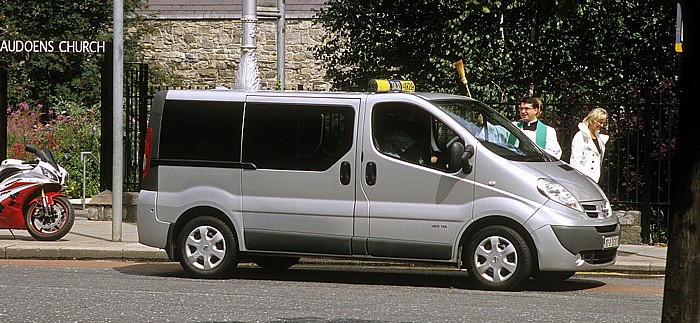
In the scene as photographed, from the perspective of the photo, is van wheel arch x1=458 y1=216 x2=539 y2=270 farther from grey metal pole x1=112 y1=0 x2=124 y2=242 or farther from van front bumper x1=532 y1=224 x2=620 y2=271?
grey metal pole x1=112 y1=0 x2=124 y2=242

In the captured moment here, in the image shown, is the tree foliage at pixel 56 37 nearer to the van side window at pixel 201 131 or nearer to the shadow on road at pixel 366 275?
the shadow on road at pixel 366 275

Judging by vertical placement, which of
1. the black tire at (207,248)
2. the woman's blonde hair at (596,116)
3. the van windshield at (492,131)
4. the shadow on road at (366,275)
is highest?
the woman's blonde hair at (596,116)

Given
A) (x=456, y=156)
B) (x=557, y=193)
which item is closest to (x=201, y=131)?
(x=456, y=156)

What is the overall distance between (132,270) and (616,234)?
4.84 meters

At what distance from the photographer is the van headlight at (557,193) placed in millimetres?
10188

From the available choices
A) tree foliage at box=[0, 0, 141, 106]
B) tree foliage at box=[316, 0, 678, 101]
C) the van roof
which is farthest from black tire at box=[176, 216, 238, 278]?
tree foliage at box=[0, 0, 141, 106]

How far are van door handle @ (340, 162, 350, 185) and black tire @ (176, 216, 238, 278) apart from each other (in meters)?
1.21

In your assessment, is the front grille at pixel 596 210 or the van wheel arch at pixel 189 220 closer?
the front grille at pixel 596 210

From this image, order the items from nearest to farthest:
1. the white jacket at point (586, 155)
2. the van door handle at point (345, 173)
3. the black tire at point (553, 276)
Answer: the van door handle at point (345, 173) < the black tire at point (553, 276) < the white jacket at point (586, 155)

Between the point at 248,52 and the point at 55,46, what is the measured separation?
2994 millimetres

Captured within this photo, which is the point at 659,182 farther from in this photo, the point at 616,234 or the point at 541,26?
the point at 541,26

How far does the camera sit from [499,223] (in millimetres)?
10297

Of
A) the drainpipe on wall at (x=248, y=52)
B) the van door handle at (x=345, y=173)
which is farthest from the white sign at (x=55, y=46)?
the van door handle at (x=345, y=173)

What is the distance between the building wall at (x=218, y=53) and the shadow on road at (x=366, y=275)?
1730 cm
